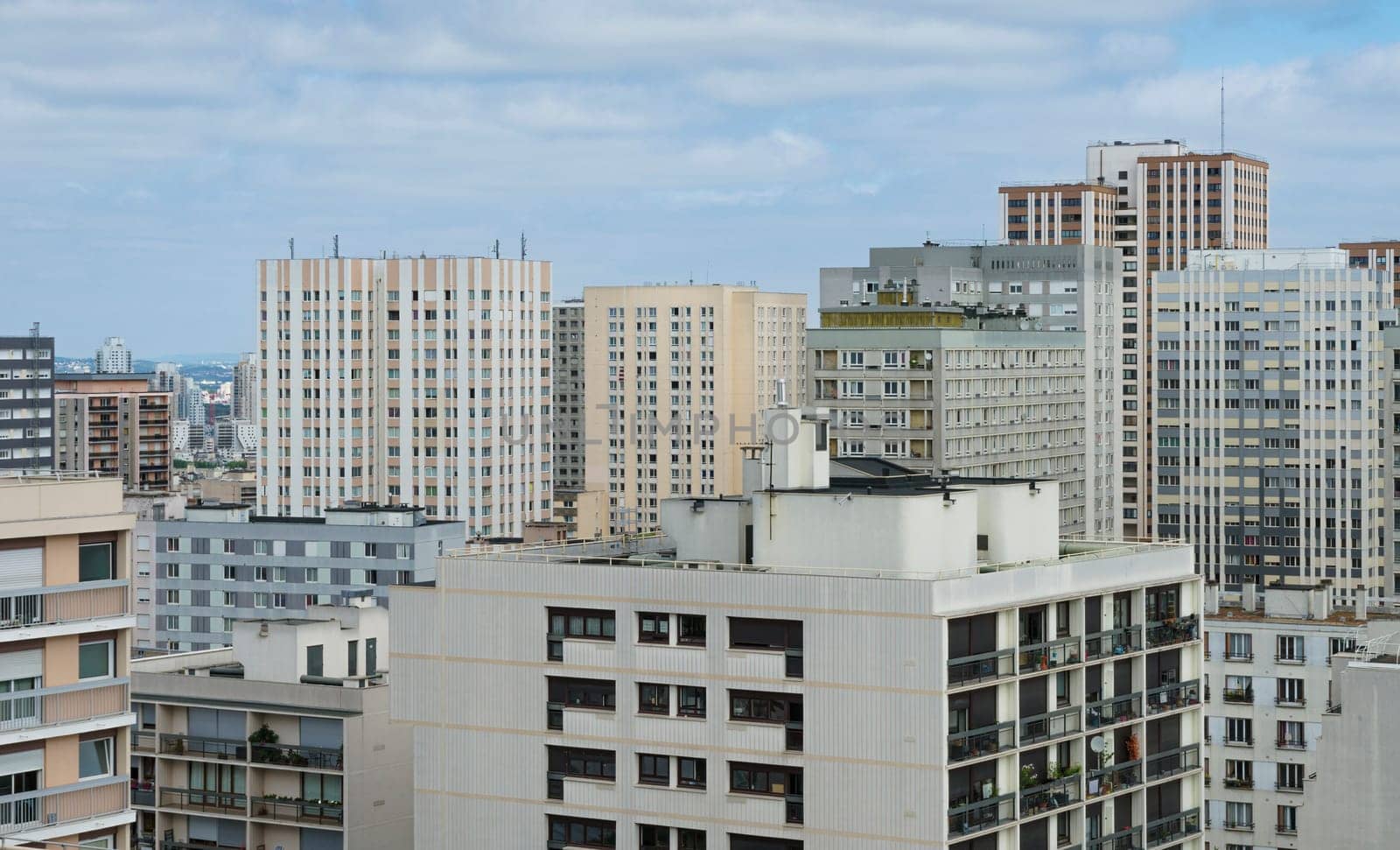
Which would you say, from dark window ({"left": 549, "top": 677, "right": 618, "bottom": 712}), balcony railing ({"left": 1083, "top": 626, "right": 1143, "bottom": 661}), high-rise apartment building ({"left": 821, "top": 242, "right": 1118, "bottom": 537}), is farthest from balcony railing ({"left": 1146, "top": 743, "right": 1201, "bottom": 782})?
high-rise apartment building ({"left": 821, "top": 242, "right": 1118, "bottom": 537})

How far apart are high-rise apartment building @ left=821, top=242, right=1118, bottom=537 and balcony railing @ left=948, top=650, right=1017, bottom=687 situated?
302ft

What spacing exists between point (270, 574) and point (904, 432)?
40.7m

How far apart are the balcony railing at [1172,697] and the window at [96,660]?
102 ft

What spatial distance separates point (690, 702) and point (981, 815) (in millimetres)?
8520

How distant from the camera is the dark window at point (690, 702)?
61469mm

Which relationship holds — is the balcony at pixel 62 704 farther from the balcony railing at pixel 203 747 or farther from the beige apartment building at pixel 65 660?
the balcony railing at pixel 203 747

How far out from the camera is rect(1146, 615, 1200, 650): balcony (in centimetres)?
6856

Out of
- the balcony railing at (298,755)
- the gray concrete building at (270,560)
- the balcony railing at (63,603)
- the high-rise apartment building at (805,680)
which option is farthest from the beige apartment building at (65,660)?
the gray concrete building at (270,560)

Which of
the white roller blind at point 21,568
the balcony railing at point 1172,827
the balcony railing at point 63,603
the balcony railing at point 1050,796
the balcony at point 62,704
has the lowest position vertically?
the balcony railing at point 1172,827

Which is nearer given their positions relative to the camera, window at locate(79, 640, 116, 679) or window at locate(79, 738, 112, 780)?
window at locate(79, 738, 112, 780)

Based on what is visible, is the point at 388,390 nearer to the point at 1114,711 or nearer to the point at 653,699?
the point at 1114,711

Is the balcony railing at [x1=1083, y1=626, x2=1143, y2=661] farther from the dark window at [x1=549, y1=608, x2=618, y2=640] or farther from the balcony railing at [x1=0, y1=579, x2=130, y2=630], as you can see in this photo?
the balcony railing at [x1=0, y1=579, x2=130, y2=630]

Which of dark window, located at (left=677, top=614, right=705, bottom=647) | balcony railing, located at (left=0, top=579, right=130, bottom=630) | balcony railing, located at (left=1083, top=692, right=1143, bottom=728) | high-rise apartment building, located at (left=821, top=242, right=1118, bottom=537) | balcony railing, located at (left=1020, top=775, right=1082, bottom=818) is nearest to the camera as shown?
balcony railing, located at (left=0, top=579, right=130, bottom=630)

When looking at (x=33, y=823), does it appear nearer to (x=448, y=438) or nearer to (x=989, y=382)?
(x=989, y=382)
